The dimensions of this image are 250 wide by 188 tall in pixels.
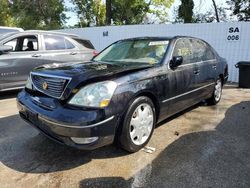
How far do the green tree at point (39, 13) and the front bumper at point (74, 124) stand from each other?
72.6 ft

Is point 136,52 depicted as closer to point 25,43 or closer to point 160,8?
point 25,43

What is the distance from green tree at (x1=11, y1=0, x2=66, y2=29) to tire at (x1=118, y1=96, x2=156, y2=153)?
72.2 feet

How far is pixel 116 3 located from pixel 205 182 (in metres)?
23.0

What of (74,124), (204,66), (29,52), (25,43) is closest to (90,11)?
(25,43)

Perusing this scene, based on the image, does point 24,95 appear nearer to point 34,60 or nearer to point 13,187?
point 13,187

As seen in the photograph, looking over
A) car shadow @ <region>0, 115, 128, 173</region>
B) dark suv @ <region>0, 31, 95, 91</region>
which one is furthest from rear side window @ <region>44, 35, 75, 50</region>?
car shadow @ <region>0, 115, 128, 173</region>

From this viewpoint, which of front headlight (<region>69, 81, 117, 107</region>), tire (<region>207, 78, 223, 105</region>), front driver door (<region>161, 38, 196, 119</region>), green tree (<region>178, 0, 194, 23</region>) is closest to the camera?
front headlight (<region>69, 81, 117, 107</region>)

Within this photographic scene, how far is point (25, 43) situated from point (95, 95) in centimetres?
460

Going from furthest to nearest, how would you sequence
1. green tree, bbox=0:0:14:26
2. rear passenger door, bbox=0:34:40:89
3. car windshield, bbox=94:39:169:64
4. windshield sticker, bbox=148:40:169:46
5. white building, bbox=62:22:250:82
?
green tree, bbox=0:0:14:26 → white building, bbox=62:22:250:82 → rear passenger door, bbox=0:34:40:89 → windshield sticker, bbox=148:40:169:46 → car windshield, bbox=94:39:169:64

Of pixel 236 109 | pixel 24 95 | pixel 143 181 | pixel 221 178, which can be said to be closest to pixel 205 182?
pixel 221 178

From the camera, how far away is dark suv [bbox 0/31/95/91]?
6430 mm

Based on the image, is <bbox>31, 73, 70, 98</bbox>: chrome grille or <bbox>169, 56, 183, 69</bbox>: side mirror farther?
<bbox>169, 56, 183, 69</bbox>: side mirror

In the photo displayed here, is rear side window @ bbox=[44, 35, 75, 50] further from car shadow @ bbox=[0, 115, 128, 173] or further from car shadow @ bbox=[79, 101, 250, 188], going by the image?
car shadow @ bbox=[79, 101, 250, 188]

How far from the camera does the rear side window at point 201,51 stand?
204 inches
